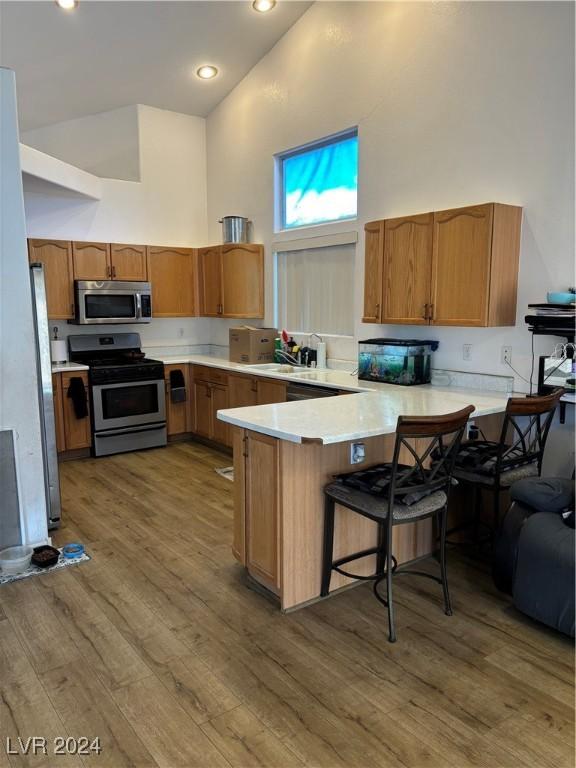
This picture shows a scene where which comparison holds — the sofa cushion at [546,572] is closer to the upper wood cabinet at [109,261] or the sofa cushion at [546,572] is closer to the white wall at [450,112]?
the white wall at [450,112]

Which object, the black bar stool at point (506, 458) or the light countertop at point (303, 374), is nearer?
the black bar stool at point (506, 458)

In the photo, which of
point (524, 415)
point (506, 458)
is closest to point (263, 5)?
point (524, 415)

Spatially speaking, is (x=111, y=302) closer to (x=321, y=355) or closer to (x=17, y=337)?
(x=321, y=355)

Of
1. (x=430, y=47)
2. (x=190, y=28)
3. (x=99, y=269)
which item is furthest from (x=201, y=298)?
(x=430, y=47)

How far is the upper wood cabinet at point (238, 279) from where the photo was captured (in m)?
5.62

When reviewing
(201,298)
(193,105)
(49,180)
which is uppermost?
(193,105)

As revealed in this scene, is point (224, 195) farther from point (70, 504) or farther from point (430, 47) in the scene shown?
point (70, 504)

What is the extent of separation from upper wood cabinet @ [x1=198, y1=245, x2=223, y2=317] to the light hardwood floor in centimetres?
330

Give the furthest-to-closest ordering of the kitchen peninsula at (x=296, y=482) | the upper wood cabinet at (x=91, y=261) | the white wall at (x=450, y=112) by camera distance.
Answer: the upper wood cabinet at (x=91, y=261), the white wall at (x=450, y=112), the kitchen peninsula at (x=296, y=482)

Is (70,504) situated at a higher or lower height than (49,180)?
lower

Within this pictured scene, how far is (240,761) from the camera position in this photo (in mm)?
1790

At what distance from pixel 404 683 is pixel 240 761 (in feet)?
2.34

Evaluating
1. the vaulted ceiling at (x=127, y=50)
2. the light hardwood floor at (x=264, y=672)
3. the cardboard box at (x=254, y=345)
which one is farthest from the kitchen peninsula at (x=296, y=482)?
the vaulted ceiling at (x=127, y=50)

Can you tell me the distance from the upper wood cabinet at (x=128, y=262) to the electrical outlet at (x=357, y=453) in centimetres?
387
